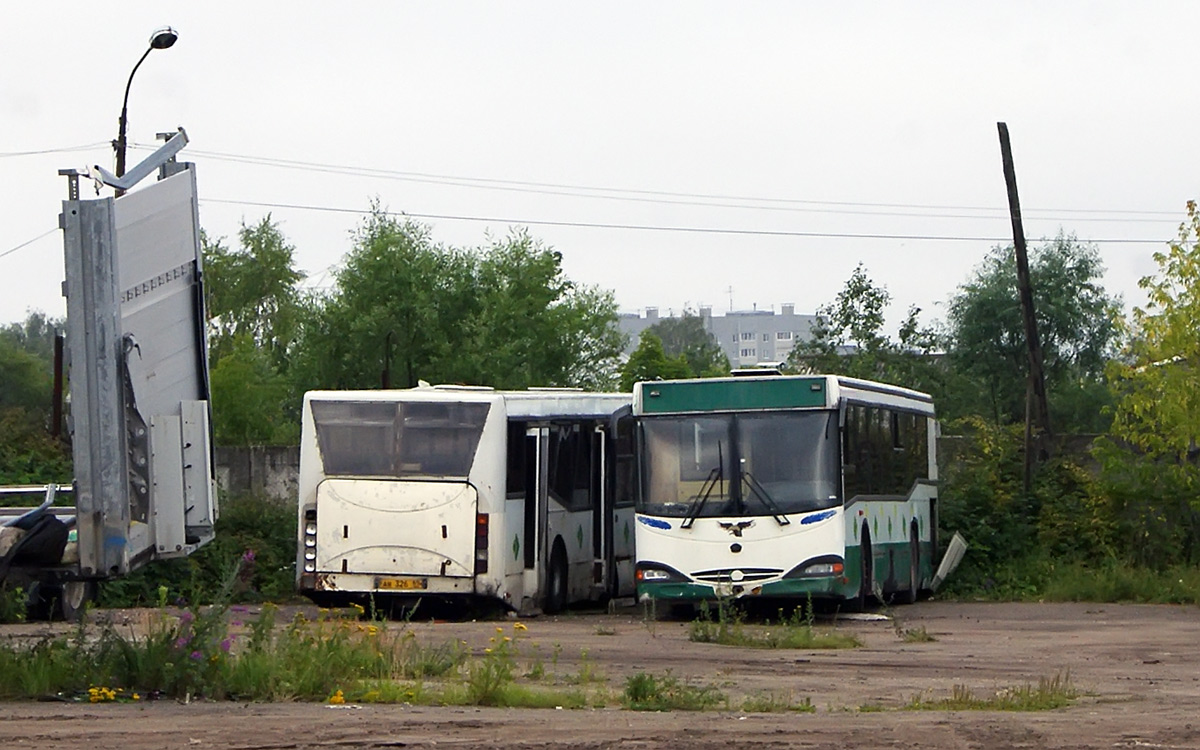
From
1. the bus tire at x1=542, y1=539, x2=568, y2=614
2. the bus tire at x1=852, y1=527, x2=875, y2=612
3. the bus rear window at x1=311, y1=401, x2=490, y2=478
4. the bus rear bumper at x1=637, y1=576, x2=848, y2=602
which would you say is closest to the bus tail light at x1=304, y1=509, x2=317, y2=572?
the bus rear window at x1=311, y1=401, x2=490, y2=478

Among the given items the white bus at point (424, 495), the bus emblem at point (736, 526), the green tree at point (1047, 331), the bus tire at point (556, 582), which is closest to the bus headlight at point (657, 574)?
the bus emblem at point (736, 526)

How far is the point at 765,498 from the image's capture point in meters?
21.7

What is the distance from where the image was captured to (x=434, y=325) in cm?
5466

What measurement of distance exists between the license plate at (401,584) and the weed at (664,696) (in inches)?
395

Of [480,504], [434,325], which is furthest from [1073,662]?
[434,325]

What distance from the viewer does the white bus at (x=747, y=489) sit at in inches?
850

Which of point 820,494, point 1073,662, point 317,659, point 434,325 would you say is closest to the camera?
point 317,659

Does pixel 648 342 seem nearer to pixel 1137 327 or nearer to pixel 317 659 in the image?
pixel 1137 327

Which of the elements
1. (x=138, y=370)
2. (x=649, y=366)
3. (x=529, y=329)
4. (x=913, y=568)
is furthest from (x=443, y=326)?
(x=138, y=370)

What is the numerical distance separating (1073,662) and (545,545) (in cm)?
884

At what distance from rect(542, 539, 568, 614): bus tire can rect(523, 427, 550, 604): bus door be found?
376 mm

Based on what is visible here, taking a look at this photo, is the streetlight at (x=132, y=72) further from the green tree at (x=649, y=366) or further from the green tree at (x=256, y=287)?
the green tree at (x=256, y=287)

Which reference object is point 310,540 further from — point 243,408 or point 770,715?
point 243,408

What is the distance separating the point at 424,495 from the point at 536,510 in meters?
1.88
